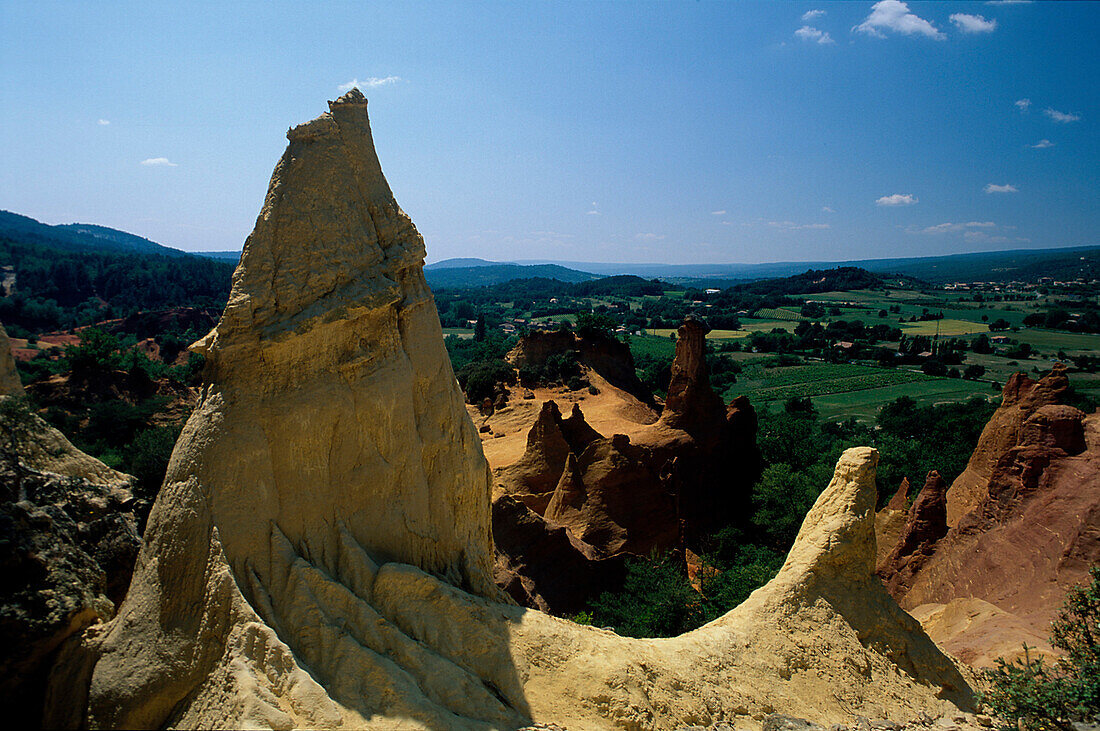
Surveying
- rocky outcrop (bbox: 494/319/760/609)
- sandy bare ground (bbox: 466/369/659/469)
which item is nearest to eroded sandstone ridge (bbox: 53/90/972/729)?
rocky outcrop (bbox: 494/319/760/609)

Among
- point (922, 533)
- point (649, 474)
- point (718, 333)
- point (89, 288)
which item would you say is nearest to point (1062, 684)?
point (922, 533)

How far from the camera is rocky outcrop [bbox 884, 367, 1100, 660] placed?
14.6 metres

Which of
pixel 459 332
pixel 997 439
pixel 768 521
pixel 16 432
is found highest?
pixel 16 432

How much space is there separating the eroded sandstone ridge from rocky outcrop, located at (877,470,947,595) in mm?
9076

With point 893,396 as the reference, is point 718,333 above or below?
above

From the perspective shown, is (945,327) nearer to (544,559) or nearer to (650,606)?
(650,606)

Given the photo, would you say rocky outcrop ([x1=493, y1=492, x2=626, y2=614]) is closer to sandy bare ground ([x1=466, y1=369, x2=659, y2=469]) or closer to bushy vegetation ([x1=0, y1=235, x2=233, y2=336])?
sandy bare ground ([x1=466, y1=369, x2=659, y2=469])

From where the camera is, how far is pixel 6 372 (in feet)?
36.9

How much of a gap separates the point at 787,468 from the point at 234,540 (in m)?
24.5

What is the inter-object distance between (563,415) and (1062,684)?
36.3 metres

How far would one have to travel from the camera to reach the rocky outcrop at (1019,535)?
14.6 m

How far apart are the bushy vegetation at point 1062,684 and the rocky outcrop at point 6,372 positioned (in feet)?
59.1

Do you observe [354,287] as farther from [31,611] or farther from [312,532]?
[31,611]

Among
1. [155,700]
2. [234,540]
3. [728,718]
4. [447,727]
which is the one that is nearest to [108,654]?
[155,700]
